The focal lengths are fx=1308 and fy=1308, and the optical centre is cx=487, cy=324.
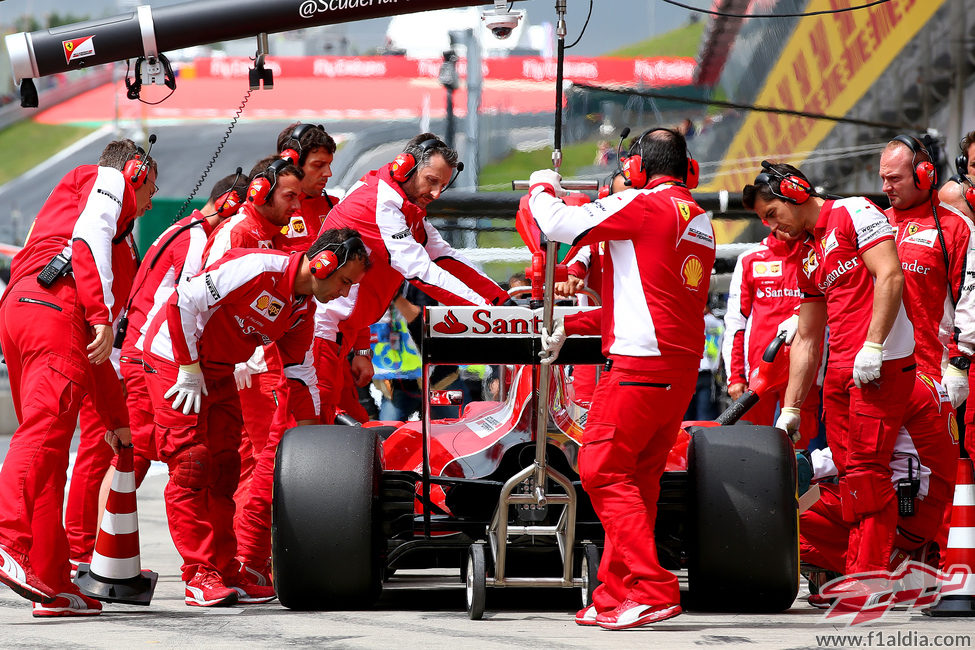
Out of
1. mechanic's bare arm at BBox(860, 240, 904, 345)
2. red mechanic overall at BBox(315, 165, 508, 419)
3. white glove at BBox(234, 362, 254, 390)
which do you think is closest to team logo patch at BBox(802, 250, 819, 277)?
mechanic's bare arm at BBox(860, 240, 904, 345)

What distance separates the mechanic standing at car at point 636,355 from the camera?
16.5ft

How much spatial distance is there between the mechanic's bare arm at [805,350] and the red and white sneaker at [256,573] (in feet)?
9.03

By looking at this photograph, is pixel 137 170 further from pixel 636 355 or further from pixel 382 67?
pixel 382 67

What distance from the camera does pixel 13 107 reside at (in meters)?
52.4

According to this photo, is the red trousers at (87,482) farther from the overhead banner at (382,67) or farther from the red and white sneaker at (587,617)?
the overhead banner at (382,67)

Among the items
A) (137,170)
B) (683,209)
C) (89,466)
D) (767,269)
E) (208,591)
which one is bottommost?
(208,591)

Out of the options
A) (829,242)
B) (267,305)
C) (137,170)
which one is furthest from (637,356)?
(137,170)

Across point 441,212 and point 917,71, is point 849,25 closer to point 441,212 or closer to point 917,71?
point 917,71

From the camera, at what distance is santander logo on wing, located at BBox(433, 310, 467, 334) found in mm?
5410

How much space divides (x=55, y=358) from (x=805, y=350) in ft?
11.7

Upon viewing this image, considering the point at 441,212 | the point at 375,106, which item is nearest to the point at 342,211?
the point at 441,212

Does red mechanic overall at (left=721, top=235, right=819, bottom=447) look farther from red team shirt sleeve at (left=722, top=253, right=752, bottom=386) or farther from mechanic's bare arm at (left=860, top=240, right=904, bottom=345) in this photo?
mechanic's bare arm at (left=860, top=240, right=904, bottom=345)

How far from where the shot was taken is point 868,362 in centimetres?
584

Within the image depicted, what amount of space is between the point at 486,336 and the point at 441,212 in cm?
488
